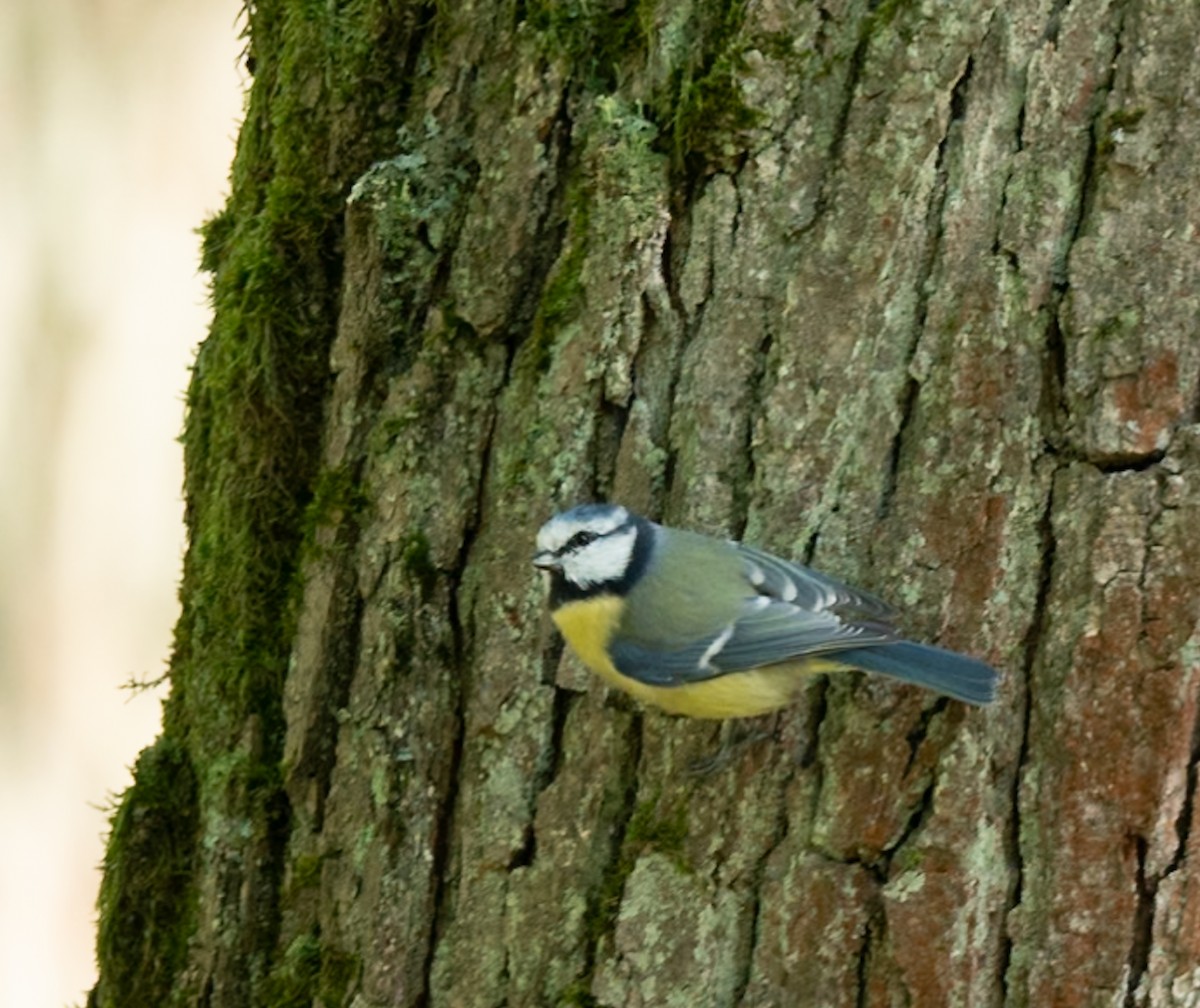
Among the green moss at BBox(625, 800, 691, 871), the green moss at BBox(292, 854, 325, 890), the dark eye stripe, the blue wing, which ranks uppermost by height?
the dark eye stripe

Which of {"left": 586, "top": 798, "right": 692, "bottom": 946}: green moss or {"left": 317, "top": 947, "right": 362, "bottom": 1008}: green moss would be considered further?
{"left": 317, "top": 947, "right": 362, "bottom": 1008}: green moss

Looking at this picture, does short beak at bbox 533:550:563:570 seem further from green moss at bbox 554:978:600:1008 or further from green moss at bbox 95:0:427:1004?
→ green moss at bbox 554:978:600:1008

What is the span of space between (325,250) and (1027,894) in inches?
56.8

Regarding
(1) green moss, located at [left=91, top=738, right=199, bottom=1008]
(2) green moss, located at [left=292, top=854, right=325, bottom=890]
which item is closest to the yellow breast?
(2) green moss, located at [left=292, top=854, right=325, bottom=890]

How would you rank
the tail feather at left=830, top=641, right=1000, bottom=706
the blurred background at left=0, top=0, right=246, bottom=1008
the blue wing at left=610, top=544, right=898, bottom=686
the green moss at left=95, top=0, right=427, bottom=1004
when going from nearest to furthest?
the tail feather at left=830, top=641, right=1000, bottom=706 → the blue wing at left=610, top=544, right=898, bottom=686 → the green moss at left=95, top=0, right=427, bottom=1004 → the blurred background at left=0, top=0, right=246, bottom=1008

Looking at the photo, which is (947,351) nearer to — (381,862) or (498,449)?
(498,449)

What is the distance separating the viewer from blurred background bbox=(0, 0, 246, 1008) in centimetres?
428

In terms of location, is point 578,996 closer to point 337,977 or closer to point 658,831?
point 658,831

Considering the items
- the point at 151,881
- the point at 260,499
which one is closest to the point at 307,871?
the point at 151,881

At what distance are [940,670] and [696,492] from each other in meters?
0.45

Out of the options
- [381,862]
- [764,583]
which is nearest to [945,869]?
[764,583]

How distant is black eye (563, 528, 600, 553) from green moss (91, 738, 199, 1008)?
2.72ft

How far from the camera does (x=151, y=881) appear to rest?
2529 mm

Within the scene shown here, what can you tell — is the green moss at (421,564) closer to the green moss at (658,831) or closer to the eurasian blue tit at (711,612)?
the eurasian blue tit at (711,612)
